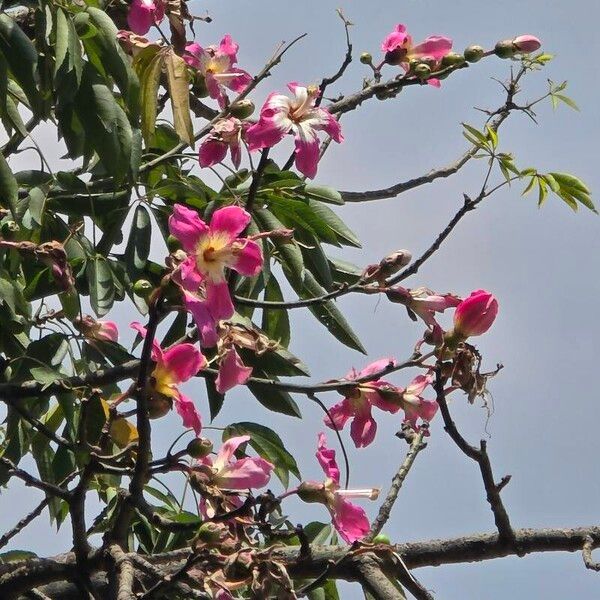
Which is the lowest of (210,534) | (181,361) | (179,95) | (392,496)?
(210,534)

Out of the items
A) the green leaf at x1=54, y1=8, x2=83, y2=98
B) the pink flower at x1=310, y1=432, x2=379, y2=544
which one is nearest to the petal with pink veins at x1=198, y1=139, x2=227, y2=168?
the green leaf at x1=54, y1=8, x2=83, y2=98

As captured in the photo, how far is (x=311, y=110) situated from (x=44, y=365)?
0.55 meters

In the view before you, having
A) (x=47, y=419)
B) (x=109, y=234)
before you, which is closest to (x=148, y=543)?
(x=47, y=419)

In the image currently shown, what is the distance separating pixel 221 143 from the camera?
65.6 inches

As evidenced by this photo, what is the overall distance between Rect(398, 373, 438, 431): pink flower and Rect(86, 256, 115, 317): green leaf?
0.51m

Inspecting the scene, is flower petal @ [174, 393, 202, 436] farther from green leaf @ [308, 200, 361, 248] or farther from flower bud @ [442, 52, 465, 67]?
flower bud @ [442, 52, 465, 67]

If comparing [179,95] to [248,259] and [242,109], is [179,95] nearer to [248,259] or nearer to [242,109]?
[242,109]

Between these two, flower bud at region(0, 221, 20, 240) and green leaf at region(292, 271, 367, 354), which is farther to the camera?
green leaf at region(292, 271, 367, 354)

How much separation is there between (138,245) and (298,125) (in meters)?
0.42

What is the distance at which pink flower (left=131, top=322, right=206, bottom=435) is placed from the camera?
1284 millimetres

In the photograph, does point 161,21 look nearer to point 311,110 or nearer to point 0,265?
point 311,110

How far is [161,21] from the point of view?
200 centimetres

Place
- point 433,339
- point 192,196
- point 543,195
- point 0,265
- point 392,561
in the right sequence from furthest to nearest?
point 543,195 → point 192,196 → point 0,265 → point 433,339 → point 392,561

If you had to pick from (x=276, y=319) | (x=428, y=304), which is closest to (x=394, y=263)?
(x=428, y=304)
